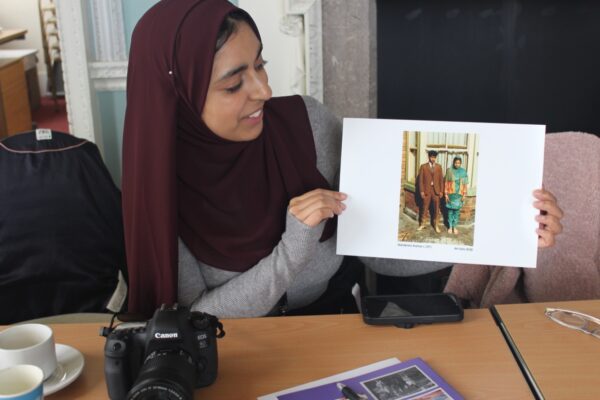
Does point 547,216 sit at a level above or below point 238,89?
below

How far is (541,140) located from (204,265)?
2.45 feet

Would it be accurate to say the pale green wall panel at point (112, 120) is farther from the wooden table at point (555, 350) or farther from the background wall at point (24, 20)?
the background wall at point (24, 20)

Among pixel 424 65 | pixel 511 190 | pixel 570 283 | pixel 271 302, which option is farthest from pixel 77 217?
pixel 424 65

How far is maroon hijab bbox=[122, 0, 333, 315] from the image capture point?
123cm

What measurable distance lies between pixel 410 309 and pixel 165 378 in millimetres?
512

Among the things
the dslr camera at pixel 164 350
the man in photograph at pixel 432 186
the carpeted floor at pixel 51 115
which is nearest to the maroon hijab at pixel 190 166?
the man in photograph at pixel 432 186

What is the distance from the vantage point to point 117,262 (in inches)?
69.9

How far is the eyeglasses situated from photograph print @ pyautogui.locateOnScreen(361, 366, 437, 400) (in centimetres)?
31

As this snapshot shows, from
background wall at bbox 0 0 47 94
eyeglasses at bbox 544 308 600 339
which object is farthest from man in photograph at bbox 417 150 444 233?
background wall at bbox 0 0 47 94

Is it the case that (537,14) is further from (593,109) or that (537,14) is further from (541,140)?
(541,140)

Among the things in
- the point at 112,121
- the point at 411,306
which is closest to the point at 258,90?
the point at 411,306

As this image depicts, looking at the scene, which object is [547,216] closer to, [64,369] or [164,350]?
[164,350]

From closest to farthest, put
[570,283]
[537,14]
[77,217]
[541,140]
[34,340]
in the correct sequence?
[34,340] < [541,140] < [570,283] < [77,217] < [537,14]

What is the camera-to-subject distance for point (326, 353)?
3.49 ft
